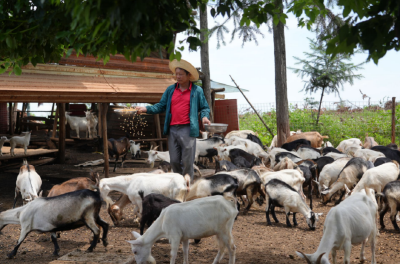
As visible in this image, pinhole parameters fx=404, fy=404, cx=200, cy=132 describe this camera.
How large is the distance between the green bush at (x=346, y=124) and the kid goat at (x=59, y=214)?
1424 centimetres

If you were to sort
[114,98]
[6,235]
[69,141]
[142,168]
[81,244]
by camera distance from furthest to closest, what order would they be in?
1. [69,141]
2. [142,168]
3. [114,98]
4. [6,235]
5. [81,244]

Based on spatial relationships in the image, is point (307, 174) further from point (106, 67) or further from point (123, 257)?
point (106, 67)

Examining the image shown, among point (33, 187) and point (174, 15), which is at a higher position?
point (174, 15)

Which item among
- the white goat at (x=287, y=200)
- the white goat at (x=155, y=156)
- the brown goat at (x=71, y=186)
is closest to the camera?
the brown goat at (x=71, y=186)

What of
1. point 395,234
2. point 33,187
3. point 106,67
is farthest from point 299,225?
point 106,67

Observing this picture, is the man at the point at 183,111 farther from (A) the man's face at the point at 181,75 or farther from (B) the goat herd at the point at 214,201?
(B) the goat herd at the point at 214,201

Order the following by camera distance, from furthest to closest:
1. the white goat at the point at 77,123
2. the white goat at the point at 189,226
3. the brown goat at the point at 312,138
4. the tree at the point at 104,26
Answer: the white goat at the point at 77,123 < the brown goat at the point at 312,138 < the white goat at the point at 189,226 < the tree at the point at 104,26

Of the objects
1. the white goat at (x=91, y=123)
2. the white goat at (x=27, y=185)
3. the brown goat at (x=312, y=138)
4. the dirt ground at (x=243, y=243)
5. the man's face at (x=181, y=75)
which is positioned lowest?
the dirt ground at (x=243, y=243)

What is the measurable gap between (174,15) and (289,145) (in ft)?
33.0

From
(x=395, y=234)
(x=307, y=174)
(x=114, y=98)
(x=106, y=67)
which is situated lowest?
(x=395, y=234)

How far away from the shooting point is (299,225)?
7.26 m

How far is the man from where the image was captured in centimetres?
695

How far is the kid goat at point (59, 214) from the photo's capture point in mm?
5367

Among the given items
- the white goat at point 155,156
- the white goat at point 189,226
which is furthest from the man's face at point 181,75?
the white goat at point 155,156
